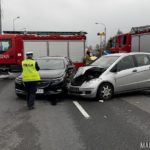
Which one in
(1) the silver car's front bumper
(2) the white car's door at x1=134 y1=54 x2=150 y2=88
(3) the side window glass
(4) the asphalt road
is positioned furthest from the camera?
(3) the side window glass

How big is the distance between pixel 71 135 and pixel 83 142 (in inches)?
24.5

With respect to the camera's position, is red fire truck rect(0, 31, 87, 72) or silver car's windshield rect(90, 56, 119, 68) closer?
silver car's windshield rect(90, 56, 119, 68)

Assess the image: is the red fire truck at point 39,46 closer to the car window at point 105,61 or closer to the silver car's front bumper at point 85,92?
the car window at point 105,61

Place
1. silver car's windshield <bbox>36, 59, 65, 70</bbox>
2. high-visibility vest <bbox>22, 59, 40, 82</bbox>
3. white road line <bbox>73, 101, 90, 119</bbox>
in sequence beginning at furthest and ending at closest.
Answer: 1. silver car's windshield <bbox>36, 59, 65, 70</bbox>
2. high-visibility vest <bbox>22, 59, 40, 82</bbox>
3. white road line <bbox>73, 101, 90, 119</bbox>

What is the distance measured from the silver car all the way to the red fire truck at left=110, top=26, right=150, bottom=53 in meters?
10.9

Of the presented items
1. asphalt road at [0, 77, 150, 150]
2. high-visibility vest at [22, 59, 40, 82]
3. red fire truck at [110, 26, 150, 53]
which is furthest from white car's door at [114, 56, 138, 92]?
red fire truck at [110, 26, 150, 53]

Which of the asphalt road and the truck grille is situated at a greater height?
the truck grille

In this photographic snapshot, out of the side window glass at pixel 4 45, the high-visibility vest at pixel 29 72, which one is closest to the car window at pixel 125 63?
the high-visibility vest at pixel 29 72

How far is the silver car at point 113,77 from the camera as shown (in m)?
12.6

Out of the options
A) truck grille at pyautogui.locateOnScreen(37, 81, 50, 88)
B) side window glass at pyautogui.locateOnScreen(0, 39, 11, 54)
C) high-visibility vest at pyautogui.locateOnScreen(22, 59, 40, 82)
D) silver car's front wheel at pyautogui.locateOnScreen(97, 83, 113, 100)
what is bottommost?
silver car's front wheel at pyautogui.locateOnScreen(97, 83, 113, 100)

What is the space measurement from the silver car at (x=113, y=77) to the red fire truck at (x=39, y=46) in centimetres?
1033

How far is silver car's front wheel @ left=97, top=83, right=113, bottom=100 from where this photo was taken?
12.6 metres

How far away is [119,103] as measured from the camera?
39.4ft

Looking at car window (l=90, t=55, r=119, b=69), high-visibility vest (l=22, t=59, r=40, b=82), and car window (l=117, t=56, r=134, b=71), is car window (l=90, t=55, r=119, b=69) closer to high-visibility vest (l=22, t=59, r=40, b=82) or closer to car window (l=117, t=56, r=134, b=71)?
car window (l=117, t=56, r=134, b=71)
